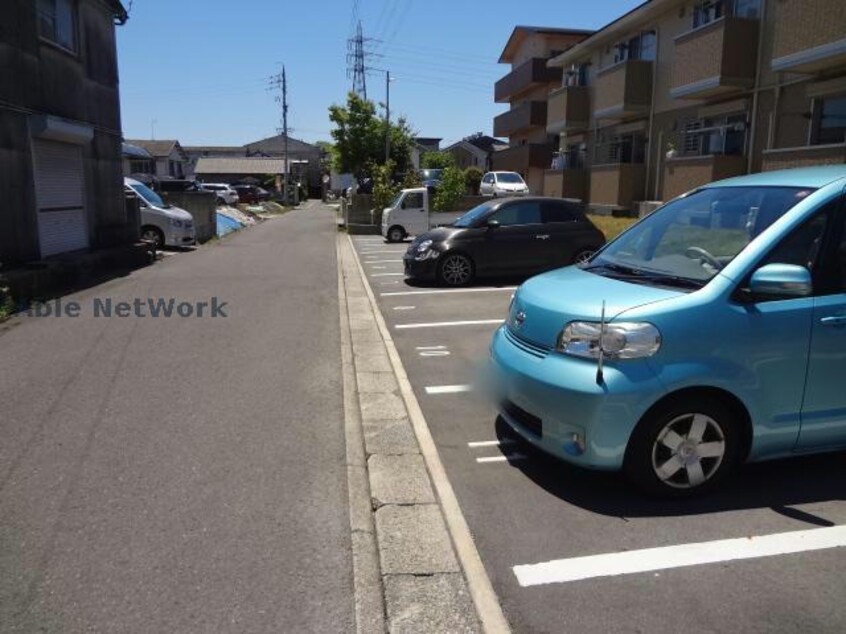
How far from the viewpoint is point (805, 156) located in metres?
13.9

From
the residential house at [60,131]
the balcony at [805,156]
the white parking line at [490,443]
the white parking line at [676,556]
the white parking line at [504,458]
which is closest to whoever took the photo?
the white parking line at [676,556]

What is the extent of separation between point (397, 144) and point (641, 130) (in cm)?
2562

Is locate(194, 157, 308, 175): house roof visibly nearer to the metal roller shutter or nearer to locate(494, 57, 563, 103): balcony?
locate(494, 57, 563, 103): balcony

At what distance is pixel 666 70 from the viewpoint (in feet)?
68.7

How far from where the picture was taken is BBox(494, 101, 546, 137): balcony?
33938mm

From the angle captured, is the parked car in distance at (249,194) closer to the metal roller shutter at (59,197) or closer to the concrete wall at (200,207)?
the concrete wall at (200,207)

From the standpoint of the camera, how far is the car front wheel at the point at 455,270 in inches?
484

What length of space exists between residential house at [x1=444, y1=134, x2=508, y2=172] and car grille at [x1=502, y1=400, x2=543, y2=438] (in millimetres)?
48875

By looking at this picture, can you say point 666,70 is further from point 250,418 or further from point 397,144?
point 397,144

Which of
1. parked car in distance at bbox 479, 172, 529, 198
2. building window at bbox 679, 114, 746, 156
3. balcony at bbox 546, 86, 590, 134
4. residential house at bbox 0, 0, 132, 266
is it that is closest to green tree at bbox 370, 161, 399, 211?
parked car in distance at bbox 479, 172, 529, 198

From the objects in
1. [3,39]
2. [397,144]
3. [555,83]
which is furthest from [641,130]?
[397,144]

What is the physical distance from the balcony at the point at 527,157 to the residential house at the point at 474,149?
15.9 m

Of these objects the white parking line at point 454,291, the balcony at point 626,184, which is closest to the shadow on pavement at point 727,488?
the white parking line at point 454,291

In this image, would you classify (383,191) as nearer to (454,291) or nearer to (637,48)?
(637,48)
